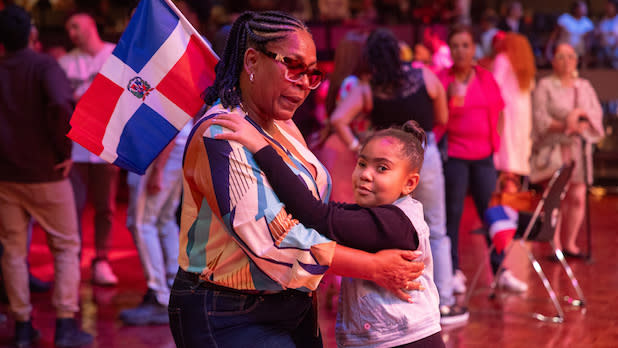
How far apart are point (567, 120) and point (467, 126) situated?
154cm

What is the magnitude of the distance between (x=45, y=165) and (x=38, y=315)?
49.6 inches

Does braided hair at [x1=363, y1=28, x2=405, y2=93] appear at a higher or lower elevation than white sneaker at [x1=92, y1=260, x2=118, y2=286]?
higher

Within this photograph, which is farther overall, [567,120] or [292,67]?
[567,120]

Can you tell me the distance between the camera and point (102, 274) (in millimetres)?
5773

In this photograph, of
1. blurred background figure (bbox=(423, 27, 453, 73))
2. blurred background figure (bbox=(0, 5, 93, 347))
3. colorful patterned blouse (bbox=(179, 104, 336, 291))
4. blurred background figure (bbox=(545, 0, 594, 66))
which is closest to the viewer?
colorful patterned blouse (bbox=(179, 104, 336, 291))

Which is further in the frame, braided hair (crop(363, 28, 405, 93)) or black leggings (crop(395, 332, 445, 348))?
braided hair (crop(363, 28, 405, 93))

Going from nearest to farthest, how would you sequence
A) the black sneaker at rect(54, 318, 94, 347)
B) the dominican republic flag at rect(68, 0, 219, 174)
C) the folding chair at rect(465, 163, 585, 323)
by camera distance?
the dominican republic flag at rect(68, 0, 219, 174), the black sneaker at rect(54, 318, 94, 347), the folding chair at rect(465, 163, 585, 323)

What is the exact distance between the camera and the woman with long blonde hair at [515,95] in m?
6.03

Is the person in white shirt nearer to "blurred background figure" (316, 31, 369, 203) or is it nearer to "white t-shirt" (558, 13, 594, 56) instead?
"blurred background figure" (316, 31, 369, 203)

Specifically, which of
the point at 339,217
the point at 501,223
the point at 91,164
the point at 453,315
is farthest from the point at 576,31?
the point at 339,217

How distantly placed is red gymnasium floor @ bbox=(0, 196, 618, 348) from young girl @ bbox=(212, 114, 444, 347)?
7.23 ft

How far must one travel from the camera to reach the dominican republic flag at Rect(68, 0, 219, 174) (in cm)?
244

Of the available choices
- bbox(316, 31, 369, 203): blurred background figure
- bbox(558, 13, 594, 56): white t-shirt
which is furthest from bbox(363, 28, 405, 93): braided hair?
bbox(558, 13, 594, 56): white t-shirt

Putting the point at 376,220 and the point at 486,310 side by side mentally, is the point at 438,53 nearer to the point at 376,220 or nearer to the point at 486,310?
the point at 486,310
